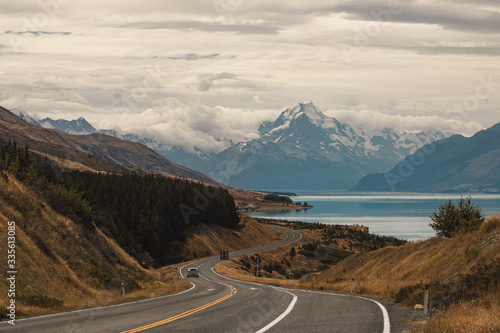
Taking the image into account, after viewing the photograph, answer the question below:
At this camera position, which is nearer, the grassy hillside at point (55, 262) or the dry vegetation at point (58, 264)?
the dry vegetation at point (58, 264)

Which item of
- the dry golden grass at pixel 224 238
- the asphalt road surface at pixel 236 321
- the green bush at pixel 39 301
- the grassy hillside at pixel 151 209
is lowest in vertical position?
the dry golden grass at pixel 224 238

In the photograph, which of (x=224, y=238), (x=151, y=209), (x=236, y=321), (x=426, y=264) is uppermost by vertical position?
(x=236, y=321)

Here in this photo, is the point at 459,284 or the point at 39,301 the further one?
the point at 39,301

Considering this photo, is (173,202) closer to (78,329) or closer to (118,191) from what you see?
(118,191)

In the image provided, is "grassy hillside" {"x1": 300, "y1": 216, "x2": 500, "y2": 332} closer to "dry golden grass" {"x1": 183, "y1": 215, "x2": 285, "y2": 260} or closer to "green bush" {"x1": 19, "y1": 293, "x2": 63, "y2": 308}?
"green bush" {"x1": 19, "y1": 293, "x2": 63, "y2": 308}

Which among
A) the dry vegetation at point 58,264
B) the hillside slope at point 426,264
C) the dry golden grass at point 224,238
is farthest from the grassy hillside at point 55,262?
the dry golden grass at point 224,238

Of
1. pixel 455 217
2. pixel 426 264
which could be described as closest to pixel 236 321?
pixel 426 264

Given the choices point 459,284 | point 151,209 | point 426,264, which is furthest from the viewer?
point 151,209

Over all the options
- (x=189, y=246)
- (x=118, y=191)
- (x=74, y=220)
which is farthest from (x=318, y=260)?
(x=74, y=220)

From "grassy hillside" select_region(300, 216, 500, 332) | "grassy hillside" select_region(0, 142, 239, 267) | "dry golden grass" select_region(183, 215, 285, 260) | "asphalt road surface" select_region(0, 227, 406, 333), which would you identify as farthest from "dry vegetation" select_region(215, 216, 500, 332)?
"dry golden grass" select_region(183, 215, 285, 260)

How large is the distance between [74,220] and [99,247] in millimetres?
3110

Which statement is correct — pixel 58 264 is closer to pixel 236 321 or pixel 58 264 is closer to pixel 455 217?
pixel 236 321

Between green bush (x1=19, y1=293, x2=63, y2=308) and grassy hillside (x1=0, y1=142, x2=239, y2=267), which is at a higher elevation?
green bush (x1=19, y1=293, x2=63, y2=308)

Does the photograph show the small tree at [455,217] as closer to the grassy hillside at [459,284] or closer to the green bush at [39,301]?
the grassy hillside at [459,284]
